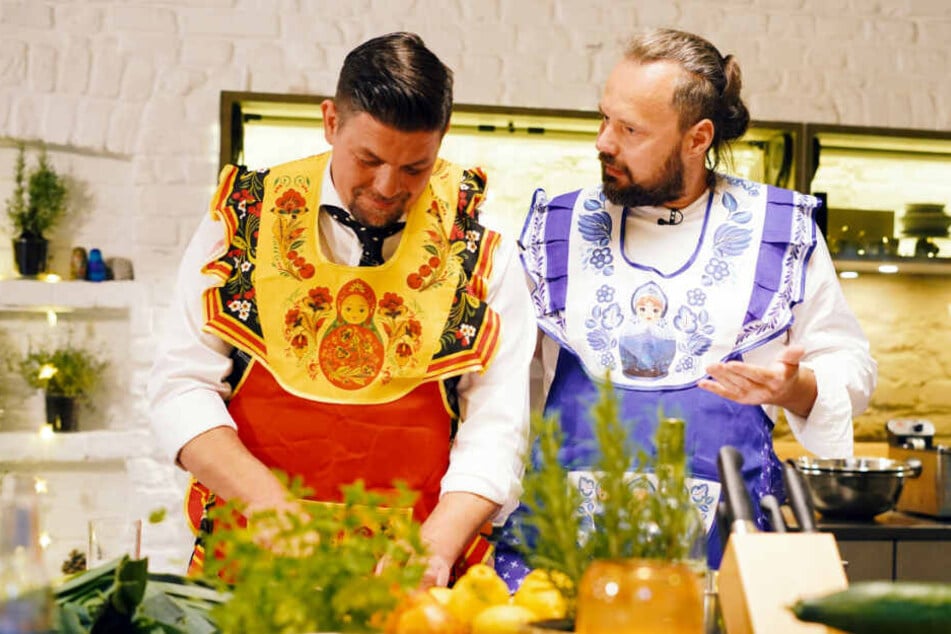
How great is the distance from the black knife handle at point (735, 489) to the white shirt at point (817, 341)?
1.04 m

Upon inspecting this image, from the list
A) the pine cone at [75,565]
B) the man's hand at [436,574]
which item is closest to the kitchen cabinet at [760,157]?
the pine cone at [75,565]

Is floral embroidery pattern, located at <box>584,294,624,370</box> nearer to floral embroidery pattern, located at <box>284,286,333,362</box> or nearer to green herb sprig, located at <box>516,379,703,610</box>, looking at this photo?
floral embroidery pattern, located at <box>284,286,333,362</box>

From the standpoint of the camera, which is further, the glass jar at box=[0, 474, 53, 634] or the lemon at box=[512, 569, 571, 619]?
the lemon at box=[512, 569, 571, 619]

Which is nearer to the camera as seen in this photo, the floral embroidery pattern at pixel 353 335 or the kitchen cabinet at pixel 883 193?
the floral embroidery pattern at pixel 353 335

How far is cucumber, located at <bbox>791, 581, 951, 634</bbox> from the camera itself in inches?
32.9

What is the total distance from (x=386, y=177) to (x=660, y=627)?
1.06 m

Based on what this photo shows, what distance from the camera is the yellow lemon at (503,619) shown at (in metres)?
0.98

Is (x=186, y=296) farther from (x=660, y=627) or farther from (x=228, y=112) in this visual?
(x=228, y=112)

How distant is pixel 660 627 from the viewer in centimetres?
86

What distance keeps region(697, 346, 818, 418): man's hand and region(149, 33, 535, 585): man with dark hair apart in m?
0.31

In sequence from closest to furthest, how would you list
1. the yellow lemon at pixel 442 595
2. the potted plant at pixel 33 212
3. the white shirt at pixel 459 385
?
the yellow lemon at pixel 442 595 → the white shirt at pixel 459 385 → the potted plant at pixel 33 212

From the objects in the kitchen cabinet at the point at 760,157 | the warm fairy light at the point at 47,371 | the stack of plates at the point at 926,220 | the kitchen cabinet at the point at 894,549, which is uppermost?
the kitchen cabinet at the point at 760,157

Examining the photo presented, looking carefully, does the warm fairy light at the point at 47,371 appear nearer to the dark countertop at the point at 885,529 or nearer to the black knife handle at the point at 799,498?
the dark countertop at the point at 885,529

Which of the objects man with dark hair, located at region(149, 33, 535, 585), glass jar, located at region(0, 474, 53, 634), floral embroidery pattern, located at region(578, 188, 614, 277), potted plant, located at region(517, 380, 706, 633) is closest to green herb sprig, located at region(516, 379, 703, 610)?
potted plant, located at region(517, 380, 706, 633)
